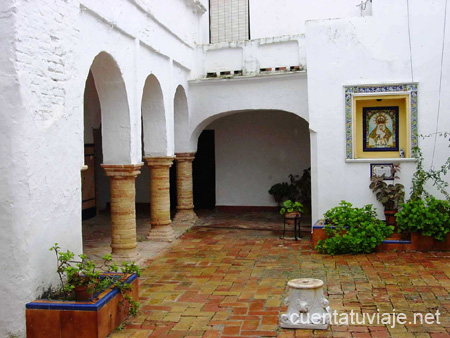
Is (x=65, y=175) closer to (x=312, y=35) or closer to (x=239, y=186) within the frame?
(x=312, y=35)

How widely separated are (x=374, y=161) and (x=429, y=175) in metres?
1.12

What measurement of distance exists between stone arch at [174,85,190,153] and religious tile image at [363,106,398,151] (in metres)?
4.56

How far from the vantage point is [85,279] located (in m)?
5.80

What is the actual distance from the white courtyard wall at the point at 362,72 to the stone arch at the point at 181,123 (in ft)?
11.8

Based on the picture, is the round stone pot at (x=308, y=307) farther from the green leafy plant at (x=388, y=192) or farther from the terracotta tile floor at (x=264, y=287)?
the green leafy plant at (x=388, y=192)

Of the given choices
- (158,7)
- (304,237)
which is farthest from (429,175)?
(158,7)

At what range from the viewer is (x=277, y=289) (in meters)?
7.73

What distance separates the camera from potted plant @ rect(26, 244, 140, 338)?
5.61 metres

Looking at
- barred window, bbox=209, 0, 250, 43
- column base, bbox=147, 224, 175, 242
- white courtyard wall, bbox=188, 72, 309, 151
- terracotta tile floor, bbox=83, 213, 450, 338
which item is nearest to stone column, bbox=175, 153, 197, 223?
white courtyard wall, bbox=188, 72, 309, 151

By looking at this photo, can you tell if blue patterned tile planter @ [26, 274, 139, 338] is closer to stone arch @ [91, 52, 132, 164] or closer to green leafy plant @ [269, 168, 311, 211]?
stone arch @ [91, 52, 132, 164]

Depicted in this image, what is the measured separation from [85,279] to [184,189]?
7.91 m

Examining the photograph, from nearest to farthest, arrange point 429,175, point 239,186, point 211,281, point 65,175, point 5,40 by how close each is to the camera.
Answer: point 5,40, point 65,175, point 211,281, point 429,175, point 239,186

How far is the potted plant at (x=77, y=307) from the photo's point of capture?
221 inches

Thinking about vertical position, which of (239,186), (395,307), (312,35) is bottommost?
(395,307)
